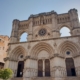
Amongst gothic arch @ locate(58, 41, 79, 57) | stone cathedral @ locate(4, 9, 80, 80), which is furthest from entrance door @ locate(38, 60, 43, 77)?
gothic arch @ locate(58, 41, 79, 57)

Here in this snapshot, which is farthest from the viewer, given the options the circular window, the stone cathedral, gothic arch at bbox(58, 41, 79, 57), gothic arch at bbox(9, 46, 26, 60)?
the circular window

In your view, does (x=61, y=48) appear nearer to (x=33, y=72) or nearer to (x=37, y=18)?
(x=33, y=72)

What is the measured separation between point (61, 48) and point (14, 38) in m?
11.2

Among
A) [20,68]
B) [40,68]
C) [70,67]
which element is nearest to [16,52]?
[20,68]

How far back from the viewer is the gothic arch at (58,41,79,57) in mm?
15578

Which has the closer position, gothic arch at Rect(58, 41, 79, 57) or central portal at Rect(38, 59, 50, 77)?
gothic arch at Rect(58, 41, 79, 57)

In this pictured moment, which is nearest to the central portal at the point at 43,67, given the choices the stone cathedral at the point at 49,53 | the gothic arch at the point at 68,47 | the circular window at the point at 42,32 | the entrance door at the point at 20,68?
the stone cathedral at the point at 49,53

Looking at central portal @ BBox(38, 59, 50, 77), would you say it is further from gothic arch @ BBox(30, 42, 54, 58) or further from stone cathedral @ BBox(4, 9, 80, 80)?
gothic arch @ BBox(30, 42, 54, 58)

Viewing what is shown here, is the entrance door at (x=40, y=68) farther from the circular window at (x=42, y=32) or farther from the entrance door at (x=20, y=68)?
the circular window at (x=42, y=32)

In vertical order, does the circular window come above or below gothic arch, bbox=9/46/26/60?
above

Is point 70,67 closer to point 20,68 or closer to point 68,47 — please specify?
point 68,47

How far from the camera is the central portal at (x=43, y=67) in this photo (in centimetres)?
1608

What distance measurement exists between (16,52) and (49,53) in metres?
6.11

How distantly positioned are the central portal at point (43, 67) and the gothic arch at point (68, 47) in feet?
9.65
